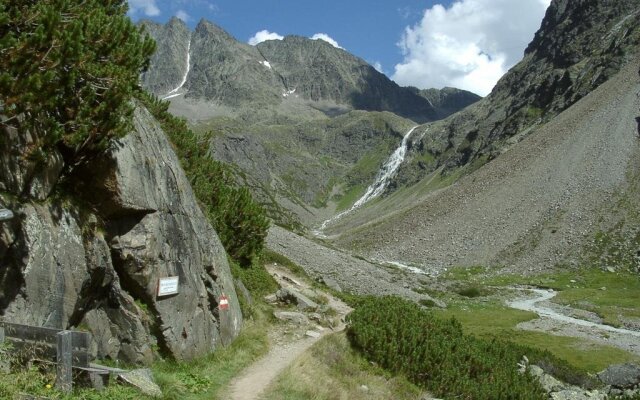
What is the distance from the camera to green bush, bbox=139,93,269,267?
90.9ft

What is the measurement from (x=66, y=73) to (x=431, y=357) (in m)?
17.3

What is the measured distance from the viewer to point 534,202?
98.8 metres

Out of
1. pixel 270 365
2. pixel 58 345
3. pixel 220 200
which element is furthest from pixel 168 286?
pixel 220 200

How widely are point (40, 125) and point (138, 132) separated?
4.23 m

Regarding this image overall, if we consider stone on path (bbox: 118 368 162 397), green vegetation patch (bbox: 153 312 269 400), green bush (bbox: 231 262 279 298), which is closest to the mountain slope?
green bush (bbox: 231 262 279 298)

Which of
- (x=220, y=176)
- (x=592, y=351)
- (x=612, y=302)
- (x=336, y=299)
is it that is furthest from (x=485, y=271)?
(x=220, y=176)

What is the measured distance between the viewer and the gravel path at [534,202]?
89.7 metres

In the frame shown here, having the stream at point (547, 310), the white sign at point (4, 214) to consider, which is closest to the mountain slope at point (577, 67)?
the stream at point (547, 310)

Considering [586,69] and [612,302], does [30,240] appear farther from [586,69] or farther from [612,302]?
[586,69]

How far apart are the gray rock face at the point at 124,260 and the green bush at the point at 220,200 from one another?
739cm

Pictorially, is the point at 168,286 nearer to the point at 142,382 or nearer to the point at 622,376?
the point at 142,382

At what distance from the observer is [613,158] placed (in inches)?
3967

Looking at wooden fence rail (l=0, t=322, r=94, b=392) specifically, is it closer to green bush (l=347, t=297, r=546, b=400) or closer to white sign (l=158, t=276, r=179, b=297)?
white sign (l=158, t=276, r=179, b=297)

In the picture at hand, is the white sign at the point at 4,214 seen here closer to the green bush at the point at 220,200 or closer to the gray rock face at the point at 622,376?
the green bush at the point at 220,200
